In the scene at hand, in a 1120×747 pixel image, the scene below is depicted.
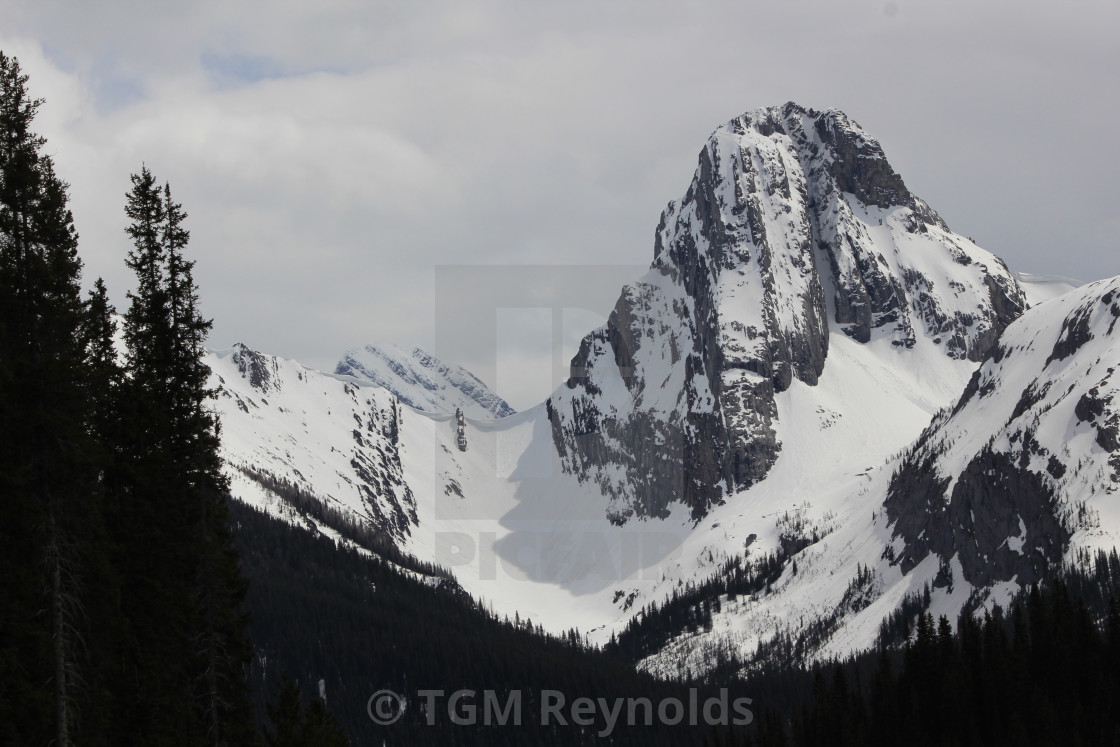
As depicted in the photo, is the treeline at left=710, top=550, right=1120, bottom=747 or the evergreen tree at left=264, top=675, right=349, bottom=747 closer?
the evergreen tree at left=264, top=675, right=349, bottom=747

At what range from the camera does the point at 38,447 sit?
114 feet

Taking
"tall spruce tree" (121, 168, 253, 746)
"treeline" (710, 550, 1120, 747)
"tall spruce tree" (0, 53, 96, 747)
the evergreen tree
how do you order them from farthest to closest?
"treeline" (710, 550, 1120, 747) → the evergreen tree → "tall spruce tree" (121, 168, 253, 746) → "tall spruce tree" (0, 53, 96, 747)

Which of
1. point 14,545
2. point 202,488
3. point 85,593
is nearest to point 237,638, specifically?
point 202,488

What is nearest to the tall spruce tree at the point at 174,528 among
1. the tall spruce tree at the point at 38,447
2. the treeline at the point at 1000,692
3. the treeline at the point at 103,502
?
the treeline at the point at 103,502

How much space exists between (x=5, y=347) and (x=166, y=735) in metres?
13.6

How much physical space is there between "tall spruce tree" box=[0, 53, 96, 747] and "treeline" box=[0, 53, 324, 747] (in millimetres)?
45

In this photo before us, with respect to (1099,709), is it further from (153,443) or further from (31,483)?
(31,483)

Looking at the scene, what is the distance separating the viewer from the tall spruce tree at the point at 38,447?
3322 centimetres

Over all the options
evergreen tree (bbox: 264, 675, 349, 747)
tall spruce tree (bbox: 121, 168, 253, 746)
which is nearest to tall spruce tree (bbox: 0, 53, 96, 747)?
tall spruce tree (bbox: 121, 168, 253, 746)

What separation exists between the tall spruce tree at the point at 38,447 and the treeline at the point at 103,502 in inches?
1.8

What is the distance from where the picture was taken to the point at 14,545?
110ft

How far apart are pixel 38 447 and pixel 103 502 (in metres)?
6.72

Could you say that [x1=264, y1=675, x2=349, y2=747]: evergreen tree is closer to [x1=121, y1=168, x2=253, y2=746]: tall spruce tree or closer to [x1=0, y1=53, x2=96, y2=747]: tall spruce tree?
[x1=121, y1=168, x2=253, y2=746]: tall spruce tree

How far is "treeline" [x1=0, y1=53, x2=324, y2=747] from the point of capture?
33906 millimetres
